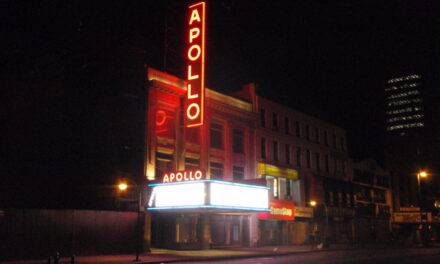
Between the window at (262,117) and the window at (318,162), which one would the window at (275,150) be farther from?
the window at (318,162)

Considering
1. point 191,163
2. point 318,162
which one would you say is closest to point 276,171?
point 318,162

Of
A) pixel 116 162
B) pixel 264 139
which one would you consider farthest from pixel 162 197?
pixel 264 139

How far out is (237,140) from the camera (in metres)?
41.2

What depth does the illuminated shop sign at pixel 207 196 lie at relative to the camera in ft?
92.7

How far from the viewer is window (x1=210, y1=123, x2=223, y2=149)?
38500 mm

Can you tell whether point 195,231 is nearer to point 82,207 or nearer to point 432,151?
point 82,207

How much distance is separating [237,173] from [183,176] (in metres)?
11.9

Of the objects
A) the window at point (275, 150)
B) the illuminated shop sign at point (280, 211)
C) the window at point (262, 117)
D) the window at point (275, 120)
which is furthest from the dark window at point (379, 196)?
the window at point (262, 117)

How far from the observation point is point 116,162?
32.0 m

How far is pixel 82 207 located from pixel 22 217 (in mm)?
6583

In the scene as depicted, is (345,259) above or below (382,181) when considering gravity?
below

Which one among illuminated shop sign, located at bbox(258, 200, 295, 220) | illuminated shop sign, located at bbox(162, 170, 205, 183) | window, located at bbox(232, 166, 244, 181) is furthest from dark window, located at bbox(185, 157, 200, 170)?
illuminated shop sign, located at bbox(258, 200, 295, 220)

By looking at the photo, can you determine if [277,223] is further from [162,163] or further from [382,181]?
[382,181]

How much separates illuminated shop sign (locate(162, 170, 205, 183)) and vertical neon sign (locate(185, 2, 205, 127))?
12.8ft
